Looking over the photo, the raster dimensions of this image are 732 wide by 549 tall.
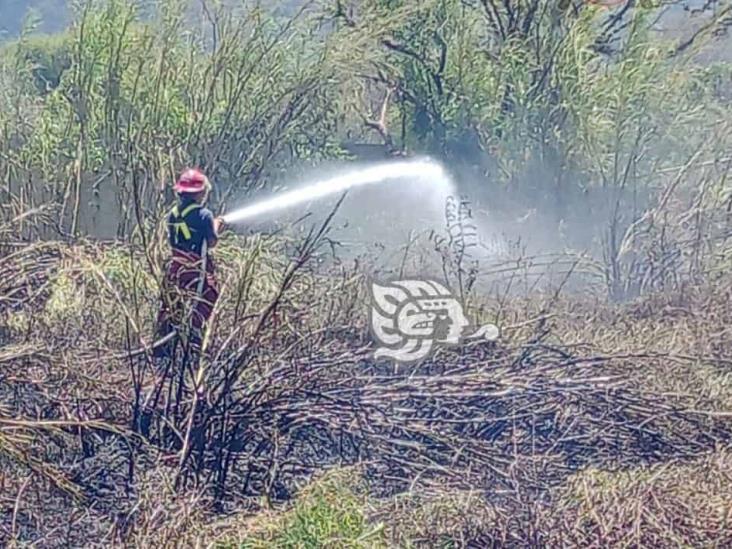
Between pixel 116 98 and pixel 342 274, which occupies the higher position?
pixel 116 98

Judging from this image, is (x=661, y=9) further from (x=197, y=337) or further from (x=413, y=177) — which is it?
(x=197, y=337)

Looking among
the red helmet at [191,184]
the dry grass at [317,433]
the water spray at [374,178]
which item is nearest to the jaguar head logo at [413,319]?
the dry grass at [317,433]

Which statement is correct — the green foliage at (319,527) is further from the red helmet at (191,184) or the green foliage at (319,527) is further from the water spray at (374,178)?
the water spray at (374,178)

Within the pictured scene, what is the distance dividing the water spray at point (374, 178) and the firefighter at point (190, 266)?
6435 mm

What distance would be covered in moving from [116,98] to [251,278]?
6809mm

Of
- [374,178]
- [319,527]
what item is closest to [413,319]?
[319,527]

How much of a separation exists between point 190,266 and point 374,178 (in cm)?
1004

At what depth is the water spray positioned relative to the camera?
557 inches

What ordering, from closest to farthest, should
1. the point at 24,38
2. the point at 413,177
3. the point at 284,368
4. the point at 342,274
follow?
the point at 284,368, the point at 342,274, the point at 24,38, the point at 413,177

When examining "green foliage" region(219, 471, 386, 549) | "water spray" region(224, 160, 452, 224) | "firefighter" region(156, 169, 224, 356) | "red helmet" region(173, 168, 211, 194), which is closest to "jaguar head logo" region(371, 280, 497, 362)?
"firefighter" region(156, 169, 224, 356)

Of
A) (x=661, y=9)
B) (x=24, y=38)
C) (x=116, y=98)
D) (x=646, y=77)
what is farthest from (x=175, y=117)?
(x=661, y=9)

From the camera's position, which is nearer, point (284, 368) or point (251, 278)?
point (251, 278)

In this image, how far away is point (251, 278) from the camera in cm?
564

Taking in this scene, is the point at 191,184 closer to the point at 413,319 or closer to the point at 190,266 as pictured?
the point at 190,266
